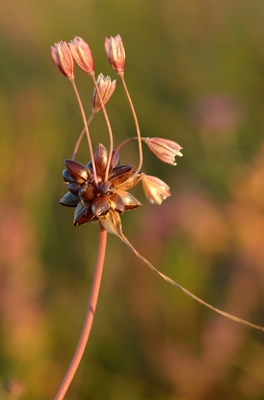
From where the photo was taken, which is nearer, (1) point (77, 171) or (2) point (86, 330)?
(2) point (86, 330)

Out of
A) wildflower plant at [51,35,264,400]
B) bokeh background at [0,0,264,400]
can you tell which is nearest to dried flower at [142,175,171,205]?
wildflower plant at [51,35,264,400]

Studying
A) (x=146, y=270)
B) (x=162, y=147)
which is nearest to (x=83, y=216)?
(x=162, y=147)

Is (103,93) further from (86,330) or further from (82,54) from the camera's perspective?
(86,330)

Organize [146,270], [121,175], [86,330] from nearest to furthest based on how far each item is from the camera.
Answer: [86,330], [121,175], [146,270]

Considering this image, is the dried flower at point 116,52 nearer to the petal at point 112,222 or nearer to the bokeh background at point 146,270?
A: the petal at point 112,222

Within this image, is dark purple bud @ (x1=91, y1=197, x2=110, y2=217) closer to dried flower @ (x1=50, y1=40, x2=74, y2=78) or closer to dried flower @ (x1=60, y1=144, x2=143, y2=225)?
dried flower @ (x1=60, y1=144, x2=143, y2=225)

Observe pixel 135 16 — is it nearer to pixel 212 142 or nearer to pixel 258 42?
pixel 258 42

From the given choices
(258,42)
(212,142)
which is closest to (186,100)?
(258,42)
